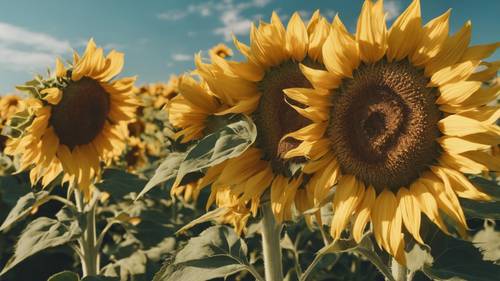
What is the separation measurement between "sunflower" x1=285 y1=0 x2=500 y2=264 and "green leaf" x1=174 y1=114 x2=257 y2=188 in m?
0.19

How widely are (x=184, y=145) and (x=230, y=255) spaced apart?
520 mm

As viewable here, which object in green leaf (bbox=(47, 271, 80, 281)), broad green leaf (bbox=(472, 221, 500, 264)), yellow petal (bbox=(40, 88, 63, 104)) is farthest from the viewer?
yellow petal (bbox=(40, 88, 63, 104))

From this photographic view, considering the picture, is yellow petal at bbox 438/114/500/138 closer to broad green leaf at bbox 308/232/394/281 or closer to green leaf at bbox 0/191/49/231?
broad green leaf at bbox 308/232/394/281

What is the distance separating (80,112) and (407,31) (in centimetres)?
248

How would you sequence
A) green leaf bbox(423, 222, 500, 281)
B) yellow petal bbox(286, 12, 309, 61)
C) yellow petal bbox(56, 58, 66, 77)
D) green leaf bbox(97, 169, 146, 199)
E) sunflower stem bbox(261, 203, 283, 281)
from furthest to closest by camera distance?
green leaf bbox(97, 169, 146, 199) → yellow petal bbox(56, 58, 66, 77) → sunflower stem bbox(261, 203, 283, 281) → yellow petal bbox(286, 12, 309, 61) → green leaf bbox(423, 222, 500, 281)

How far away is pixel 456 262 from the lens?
1.91 metres

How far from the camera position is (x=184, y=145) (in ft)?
7.37

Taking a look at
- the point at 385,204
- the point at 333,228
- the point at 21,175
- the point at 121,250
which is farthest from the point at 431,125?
the point at 21,175

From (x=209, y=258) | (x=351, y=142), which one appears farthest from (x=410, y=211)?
(x=209, y=258)

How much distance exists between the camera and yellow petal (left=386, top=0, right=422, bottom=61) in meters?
1.74

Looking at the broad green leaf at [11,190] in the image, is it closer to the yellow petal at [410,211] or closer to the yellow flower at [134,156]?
the yellow flower at [134,156]

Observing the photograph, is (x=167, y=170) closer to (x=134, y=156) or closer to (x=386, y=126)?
(x=386, y=126)

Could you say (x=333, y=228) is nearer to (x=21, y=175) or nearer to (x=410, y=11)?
(x=410, y=11)

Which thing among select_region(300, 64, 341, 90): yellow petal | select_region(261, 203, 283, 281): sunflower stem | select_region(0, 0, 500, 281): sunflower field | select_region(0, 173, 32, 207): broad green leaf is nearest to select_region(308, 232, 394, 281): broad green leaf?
select_region(0, 0, 500, 281): sunflower field
